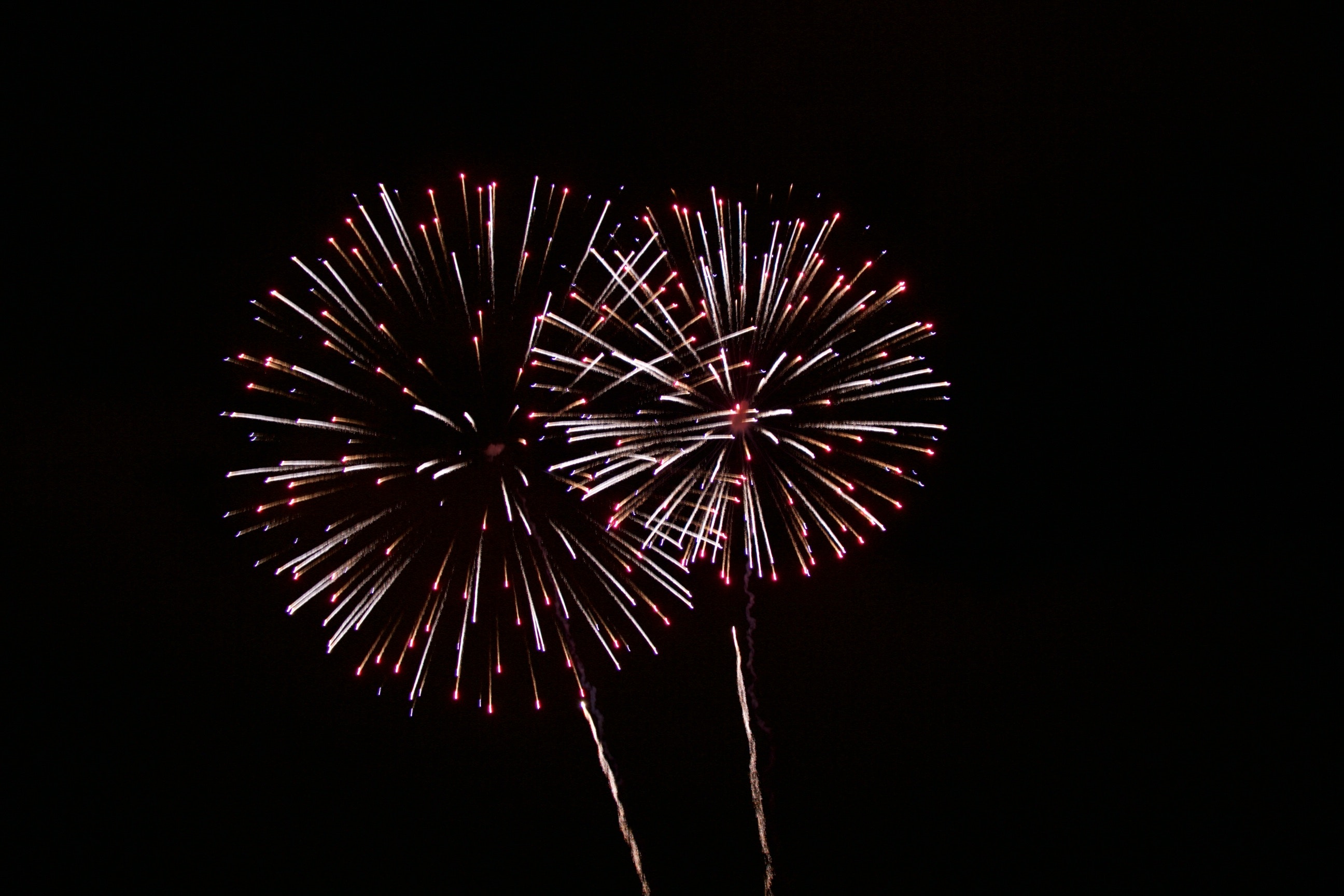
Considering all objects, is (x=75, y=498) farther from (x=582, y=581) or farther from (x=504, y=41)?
(x=504, y=41)

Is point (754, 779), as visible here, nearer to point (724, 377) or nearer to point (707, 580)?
point (707, 580)

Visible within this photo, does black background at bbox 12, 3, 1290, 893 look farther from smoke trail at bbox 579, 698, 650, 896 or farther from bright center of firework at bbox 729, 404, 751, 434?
bright center of firework at bbox 729, 404, 751, 434

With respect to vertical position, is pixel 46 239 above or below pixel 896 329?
above

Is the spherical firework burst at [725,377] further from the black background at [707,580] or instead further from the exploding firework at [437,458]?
the black background at [707,580]

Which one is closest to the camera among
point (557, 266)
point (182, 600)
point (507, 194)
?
point (557, 266)

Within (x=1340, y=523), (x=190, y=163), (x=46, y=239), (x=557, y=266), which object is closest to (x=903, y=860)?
(x=1340, y=523)

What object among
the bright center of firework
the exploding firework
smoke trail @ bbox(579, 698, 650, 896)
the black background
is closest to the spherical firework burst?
the bright center of firework

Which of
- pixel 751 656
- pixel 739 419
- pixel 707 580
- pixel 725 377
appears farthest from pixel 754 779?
pixel 725 377

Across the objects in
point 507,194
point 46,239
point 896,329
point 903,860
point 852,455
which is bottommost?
point 903,860
